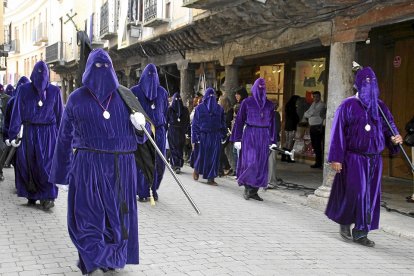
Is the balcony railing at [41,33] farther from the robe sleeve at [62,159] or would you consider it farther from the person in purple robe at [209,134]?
the robe sleeve at [62,159]

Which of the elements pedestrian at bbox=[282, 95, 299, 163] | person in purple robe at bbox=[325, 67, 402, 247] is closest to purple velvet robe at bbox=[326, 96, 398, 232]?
person in purple robe at bbox=[325, 67, 402, 247]

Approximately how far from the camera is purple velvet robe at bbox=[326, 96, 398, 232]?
5746mm

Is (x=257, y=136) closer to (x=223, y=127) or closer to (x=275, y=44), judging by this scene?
(x=223, y=127)

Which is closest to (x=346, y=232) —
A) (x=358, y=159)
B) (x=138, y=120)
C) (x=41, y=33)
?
(x=358, y=159)

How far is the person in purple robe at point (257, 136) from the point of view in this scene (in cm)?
831

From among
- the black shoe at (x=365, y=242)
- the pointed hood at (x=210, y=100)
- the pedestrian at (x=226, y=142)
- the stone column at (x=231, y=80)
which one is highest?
the stone column at (x=231, y=80)

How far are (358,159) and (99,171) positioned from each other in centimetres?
304

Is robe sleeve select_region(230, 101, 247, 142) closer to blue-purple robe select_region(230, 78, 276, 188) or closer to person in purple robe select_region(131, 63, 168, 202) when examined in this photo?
blue-purple robe select_region(230, 78, 276, 188)

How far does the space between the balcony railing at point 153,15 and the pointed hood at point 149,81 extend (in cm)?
814

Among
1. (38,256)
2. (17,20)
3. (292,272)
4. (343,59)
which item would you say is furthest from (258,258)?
(17,20)

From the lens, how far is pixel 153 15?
16266mm

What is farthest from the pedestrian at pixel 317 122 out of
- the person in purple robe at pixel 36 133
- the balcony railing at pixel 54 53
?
the balcony railing at pixel 54 53

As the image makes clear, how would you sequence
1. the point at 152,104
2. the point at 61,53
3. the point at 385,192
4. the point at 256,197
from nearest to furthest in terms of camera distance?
the point at 152,104, the point at 256,197, the point at 385,192, the point at 61,53

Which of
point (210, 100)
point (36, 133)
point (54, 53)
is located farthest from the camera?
point (54, 53)
